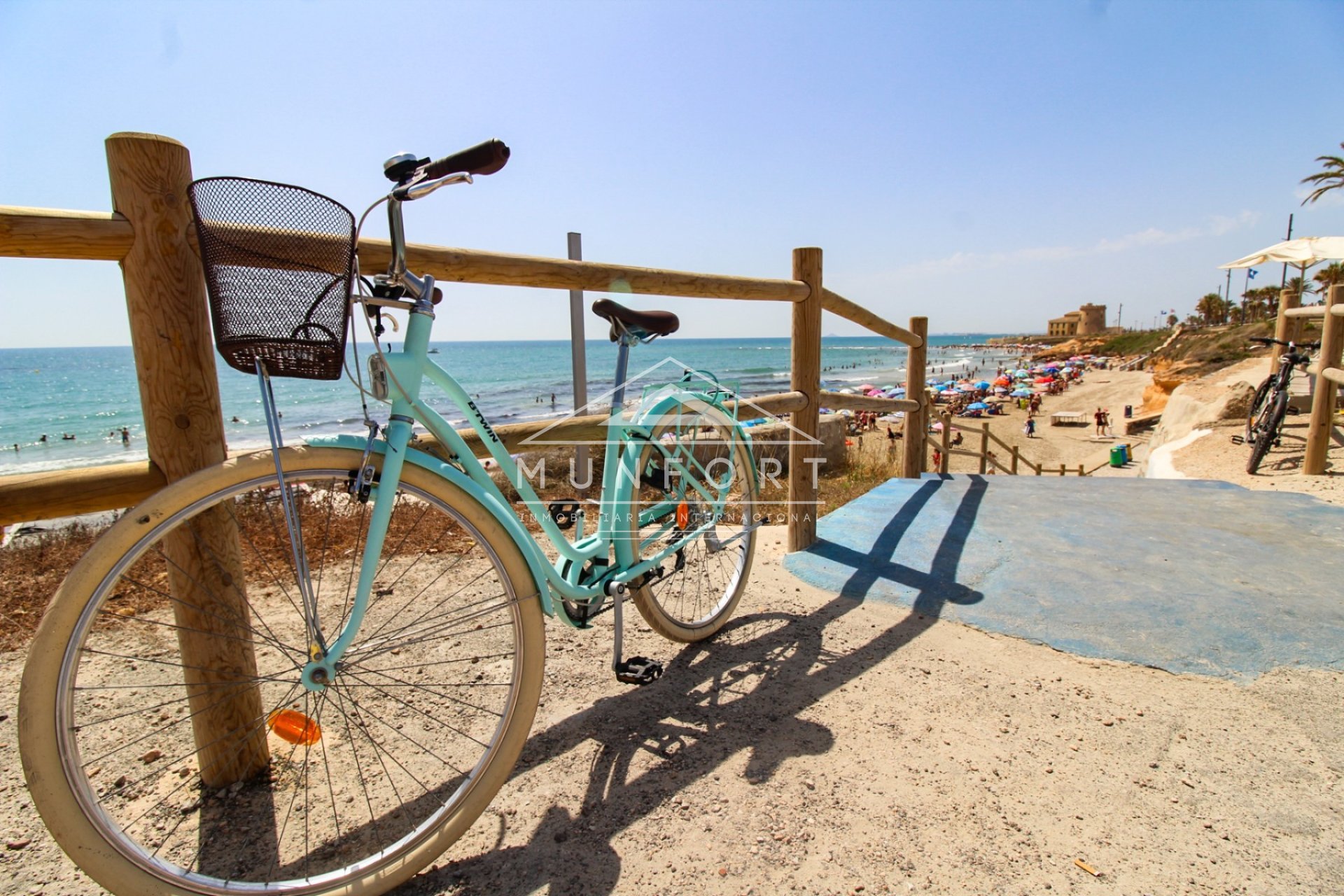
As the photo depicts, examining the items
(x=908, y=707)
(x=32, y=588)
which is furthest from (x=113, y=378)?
(x=908, y=707)

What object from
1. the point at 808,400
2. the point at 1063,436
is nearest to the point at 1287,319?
the point at 808,400

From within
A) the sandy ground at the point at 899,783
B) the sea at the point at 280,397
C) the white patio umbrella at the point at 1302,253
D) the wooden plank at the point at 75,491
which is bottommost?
the sea at the point at 280,397

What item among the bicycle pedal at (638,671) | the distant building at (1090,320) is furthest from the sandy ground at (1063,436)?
the distant building at (1090,320)

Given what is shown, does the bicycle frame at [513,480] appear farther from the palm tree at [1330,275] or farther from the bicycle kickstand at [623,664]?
the palm tree at [1330,275]

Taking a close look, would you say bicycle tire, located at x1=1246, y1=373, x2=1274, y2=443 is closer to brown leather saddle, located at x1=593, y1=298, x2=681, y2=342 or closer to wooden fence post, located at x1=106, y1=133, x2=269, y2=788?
brown leather saddle, located at x1=593, y1=298, x2=681, y2=342

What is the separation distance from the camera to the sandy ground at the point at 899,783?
1473 millimetres

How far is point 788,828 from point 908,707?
2.33 feet

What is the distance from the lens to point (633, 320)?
219cm

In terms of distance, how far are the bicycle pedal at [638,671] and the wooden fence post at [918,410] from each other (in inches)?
148

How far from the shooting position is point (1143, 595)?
291 centimetres

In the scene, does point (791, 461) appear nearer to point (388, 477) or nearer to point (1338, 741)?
point (1338, 741)

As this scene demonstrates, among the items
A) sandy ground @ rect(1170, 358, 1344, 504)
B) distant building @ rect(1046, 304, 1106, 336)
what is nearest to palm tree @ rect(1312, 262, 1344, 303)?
sandy ground @ rect(1170, 358, 1344, 504)

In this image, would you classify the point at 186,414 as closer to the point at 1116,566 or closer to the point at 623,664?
the point at 623,664

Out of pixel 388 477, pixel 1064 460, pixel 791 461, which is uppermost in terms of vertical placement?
pixel 388 477
